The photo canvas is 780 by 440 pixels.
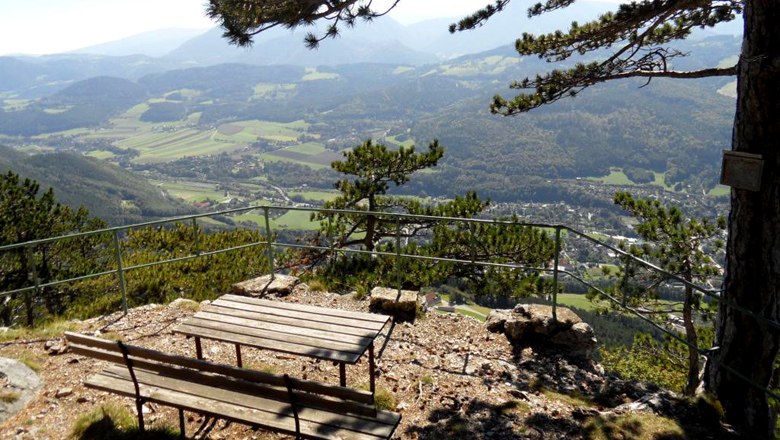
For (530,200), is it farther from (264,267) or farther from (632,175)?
(264,267)

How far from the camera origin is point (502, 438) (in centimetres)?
418

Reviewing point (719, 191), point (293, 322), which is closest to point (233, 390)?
point (293, 322)

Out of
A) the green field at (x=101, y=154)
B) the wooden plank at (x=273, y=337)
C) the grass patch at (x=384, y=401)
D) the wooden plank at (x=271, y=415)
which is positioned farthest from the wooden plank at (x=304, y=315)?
the green field at (x=101, y=154)

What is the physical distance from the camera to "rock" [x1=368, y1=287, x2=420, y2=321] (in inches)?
270

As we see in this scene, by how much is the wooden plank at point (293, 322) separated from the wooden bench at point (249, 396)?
2.51 feet

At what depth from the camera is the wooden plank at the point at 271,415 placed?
339 centimetres

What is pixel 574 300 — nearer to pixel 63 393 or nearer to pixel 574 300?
pixel 574 300

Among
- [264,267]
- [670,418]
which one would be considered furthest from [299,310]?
[264,267]

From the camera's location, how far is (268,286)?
7816 millimetres

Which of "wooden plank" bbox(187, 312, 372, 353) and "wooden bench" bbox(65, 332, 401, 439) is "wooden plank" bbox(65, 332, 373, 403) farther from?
"wooden plank" bbox(187, 312, 372, 353)

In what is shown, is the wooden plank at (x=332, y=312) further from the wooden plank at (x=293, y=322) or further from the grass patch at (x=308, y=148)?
the grass patch at (x=308, y=148)

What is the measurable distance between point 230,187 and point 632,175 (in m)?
102

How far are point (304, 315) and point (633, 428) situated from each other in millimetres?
2947

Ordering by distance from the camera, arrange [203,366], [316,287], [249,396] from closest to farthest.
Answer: [203,366] < [249,396] < [316,287]
